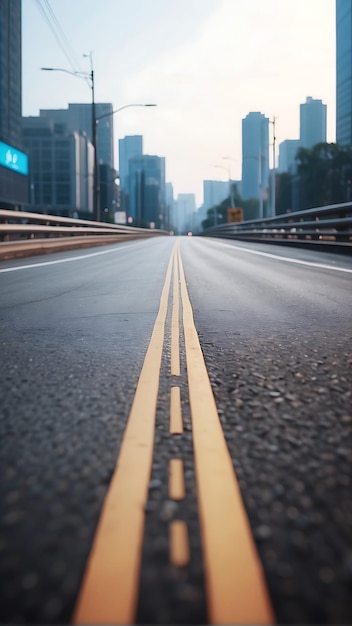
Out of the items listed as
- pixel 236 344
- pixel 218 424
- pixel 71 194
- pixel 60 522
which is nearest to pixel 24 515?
pixel 60 522

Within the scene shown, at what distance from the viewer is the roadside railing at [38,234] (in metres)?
13.6

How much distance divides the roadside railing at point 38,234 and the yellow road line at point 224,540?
1125cm

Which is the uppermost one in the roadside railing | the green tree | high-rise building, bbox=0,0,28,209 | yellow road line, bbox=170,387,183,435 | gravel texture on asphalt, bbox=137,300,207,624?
high-rise building, bbox=0,0,28,209

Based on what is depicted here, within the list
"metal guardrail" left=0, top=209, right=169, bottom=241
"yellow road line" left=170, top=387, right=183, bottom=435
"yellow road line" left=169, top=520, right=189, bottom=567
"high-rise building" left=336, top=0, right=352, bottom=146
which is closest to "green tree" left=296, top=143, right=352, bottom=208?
"metal guardrail" left=0, top=209, right=169, bottom=241

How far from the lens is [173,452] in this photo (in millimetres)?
2432

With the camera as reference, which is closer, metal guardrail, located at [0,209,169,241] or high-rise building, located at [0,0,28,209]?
metal guardrail, located at [0,209,169,241]

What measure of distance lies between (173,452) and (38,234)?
14.7 m

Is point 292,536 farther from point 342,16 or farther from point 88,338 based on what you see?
point 342,16

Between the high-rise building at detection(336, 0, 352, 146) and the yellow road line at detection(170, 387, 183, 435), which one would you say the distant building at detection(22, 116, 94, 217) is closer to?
the high-rise building at detection(336, 0, 352, 146)

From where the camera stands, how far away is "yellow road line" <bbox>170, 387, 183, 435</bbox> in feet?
8.89

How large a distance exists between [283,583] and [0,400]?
6.97ft

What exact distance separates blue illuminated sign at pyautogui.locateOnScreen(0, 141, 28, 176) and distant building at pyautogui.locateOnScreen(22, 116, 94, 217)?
42.5 meters

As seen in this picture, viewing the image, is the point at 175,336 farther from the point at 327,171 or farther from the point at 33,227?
the point at 327,171

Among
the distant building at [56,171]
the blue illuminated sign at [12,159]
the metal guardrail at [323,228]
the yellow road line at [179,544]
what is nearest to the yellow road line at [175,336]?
the yellow road line at [179,544]
